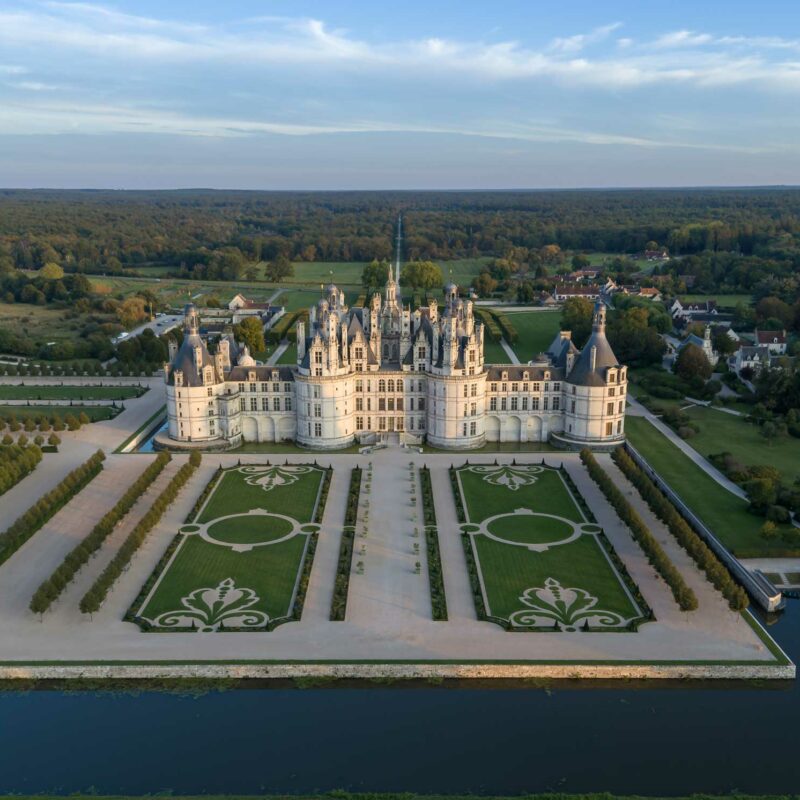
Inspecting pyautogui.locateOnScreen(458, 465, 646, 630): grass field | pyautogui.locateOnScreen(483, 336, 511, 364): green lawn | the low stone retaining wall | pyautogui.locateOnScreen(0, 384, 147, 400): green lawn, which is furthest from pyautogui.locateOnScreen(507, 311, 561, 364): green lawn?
the low stone retaining wall

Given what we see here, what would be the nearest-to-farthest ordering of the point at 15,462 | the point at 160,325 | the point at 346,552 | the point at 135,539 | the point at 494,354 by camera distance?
the point at 135,539 → the point at 346,552 → the point at 15,462 → the point at 494,354 → the point at 160,325

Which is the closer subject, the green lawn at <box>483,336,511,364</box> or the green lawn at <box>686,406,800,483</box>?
the green lawn at <box>686,406,800,483</box>

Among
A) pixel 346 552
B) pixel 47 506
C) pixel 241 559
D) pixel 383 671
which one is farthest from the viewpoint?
pixel 47 506

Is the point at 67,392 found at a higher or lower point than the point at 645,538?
lower

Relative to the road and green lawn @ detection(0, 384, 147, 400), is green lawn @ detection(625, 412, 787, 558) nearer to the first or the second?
green lawn @ detection(0, 384, 147, 400)

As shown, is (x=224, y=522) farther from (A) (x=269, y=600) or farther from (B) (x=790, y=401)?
(B) (x=790, y=401)

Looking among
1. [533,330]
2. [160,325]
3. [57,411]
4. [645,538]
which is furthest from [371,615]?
[160,325]

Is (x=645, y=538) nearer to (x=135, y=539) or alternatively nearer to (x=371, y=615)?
(x=371, y=615)
